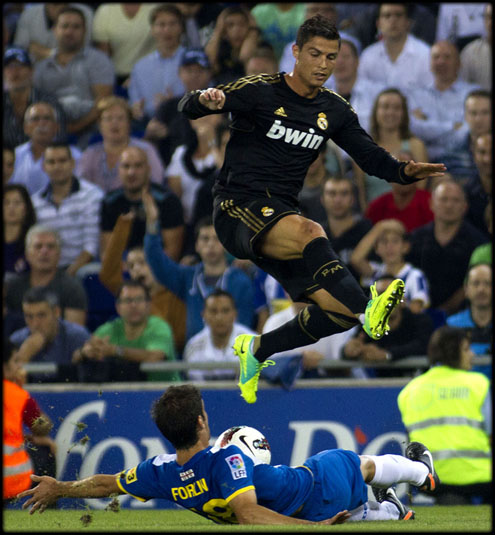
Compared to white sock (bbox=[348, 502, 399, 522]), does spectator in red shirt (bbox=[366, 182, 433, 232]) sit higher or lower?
higher

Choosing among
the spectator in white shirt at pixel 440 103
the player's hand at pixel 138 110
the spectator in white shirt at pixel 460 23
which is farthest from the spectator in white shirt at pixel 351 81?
the player's hand at pixel 138 110

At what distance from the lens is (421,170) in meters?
6.53

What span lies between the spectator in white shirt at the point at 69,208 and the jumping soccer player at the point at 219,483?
4927 millimetres

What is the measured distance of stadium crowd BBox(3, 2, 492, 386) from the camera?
9578 mm

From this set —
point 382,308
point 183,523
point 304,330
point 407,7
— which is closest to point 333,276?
point 382,308

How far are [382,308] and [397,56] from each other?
618 centimetres

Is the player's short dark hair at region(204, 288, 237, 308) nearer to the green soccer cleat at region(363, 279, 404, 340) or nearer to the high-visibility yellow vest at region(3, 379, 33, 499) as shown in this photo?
the high-visibility yellow vest at region(3, 379, 33, 499)

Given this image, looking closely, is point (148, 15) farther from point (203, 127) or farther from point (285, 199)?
point (285, 199)

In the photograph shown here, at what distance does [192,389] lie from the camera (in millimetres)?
6137

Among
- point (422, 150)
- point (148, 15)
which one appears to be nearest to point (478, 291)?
point (422, 150)

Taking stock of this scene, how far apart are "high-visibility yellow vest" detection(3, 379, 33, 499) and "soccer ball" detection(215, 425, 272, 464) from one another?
2.40 metres

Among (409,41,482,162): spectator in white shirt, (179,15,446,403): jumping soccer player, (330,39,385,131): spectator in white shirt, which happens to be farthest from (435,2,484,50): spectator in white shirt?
(179,15,446,403): jumping soccer player

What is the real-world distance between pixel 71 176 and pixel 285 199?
5.24 m

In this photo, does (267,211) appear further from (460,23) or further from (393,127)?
(460,23)
